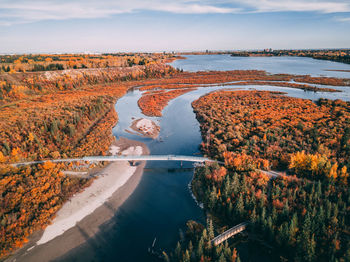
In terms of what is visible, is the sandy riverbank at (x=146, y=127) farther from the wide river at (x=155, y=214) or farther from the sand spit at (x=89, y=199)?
the sand spit at (x=89, y=199)

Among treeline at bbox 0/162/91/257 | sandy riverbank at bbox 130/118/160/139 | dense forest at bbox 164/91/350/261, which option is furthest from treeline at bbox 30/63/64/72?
dense forest at bbox 164/91/350/261

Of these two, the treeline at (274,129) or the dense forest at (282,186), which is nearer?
A: the dense forest at (282,186)

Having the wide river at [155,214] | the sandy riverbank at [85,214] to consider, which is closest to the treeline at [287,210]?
the wide river at [155,214]

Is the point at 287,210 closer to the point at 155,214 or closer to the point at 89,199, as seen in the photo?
the point at 155,214

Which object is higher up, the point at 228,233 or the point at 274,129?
the point at 274,129

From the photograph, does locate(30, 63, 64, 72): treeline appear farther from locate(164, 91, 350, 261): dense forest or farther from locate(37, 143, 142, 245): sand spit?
locate(164, 91, 350, 261): dense forest

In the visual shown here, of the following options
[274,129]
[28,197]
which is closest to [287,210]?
[274,129]

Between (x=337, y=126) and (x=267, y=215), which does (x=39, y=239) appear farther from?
(x=337, y=126)
